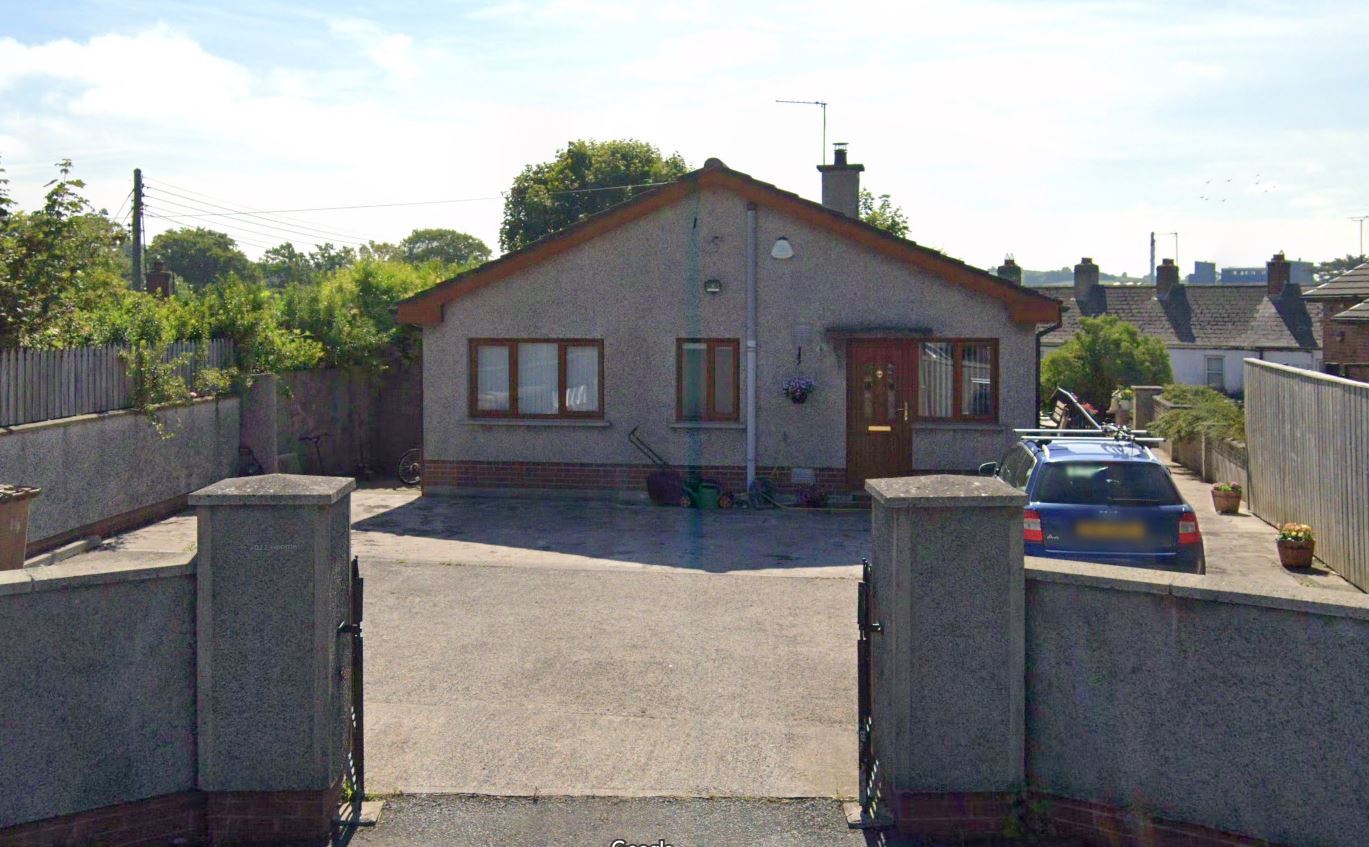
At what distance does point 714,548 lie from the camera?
15.2 meters

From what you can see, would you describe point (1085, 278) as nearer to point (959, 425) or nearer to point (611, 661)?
point (959, 425)

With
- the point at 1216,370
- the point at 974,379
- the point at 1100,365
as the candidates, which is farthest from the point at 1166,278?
the point at 974,379

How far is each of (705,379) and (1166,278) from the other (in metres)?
45.0

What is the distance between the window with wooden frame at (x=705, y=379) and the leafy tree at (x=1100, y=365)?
20534 millimetres

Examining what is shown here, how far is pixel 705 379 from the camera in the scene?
19375 mm

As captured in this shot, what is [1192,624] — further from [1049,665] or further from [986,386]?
[986,386]

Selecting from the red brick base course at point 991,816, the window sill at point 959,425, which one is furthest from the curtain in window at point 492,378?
the red brick base course at point 991,816

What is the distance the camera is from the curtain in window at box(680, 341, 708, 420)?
19.4 meters

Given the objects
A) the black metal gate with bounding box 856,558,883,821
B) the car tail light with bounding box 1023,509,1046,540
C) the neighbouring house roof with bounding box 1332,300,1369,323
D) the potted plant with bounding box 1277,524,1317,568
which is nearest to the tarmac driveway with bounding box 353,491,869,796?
the black metal gate with bounding box 856,558,883,821

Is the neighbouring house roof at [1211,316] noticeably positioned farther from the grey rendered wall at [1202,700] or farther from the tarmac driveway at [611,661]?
the grey rendered wall at [1202,700]

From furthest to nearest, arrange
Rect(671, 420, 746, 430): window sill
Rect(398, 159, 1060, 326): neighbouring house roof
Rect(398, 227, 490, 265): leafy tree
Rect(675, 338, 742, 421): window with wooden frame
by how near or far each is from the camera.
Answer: Rect(398, 227, 490, 265): leafy tree, Rect(675, 338, 742, 421): window with wooden frame, Rect(671, 420, 746, 430): window sill, Rect(398, 159, 1060, 326): neighbouring house roof

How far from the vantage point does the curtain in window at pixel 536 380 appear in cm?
1969

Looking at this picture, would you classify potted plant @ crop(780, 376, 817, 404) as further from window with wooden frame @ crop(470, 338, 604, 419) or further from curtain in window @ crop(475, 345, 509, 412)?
curtain in window @ crop(475, 345, 509, 412)

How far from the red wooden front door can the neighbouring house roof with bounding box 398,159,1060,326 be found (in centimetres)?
127
